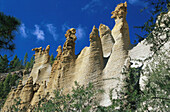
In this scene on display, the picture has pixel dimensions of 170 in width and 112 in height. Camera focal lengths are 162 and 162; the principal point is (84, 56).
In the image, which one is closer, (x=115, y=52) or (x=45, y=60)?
(x=115, y=52)

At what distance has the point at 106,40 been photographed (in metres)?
16.4

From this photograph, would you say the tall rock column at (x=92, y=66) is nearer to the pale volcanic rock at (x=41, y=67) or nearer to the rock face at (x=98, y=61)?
the rock face at (x=98, y=61)

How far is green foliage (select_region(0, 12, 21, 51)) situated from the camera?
586cm

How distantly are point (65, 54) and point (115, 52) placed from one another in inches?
208

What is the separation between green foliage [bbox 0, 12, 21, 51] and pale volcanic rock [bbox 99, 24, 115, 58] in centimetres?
1031

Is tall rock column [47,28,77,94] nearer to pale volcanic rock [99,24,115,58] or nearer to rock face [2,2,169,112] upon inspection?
rock face [2,2,169,112]

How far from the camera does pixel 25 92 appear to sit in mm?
18422

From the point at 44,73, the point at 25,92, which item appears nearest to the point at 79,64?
the point at 25,92

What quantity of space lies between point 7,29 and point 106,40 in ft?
38.1

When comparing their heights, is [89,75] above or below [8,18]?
below

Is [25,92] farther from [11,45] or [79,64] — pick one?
[11,45]

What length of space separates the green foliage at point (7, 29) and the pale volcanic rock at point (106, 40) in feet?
33.8

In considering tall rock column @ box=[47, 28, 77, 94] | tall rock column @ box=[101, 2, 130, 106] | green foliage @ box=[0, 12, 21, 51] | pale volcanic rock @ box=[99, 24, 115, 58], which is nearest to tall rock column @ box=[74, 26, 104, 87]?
tall rock column @ box=[101, 2, 130, 106]

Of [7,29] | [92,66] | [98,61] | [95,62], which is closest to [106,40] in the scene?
[98,61]
